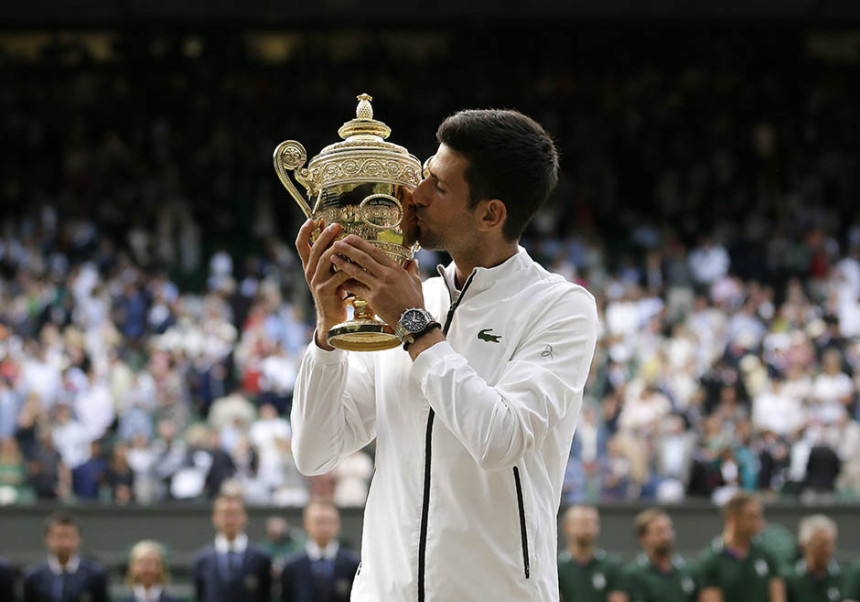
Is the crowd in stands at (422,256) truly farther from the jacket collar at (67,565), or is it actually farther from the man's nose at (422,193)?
the man's nose at (422,193)

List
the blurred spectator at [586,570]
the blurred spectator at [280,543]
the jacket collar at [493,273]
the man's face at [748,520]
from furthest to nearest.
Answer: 1. the blurred spectator at [280,543]
2. the blurred spectator at [586,570]
3. the man's face at [748,520]
4. the jacket collar at [493,273]

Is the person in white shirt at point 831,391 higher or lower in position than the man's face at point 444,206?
higher

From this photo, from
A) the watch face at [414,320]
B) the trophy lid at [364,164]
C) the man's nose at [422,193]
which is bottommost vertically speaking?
the watch face at [414,320]

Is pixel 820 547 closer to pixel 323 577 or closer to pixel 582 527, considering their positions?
pixel 582 527

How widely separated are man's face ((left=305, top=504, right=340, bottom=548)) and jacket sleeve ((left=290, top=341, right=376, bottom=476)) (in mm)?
6021

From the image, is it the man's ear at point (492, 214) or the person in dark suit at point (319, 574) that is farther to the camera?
the person in dark suit at point (319, 574)

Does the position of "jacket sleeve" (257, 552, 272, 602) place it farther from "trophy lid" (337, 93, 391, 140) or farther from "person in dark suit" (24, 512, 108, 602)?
"trophy lid" (337, 93, 391, 140)

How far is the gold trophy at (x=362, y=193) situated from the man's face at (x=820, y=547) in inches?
265

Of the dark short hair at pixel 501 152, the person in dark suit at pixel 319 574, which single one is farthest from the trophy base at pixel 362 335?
the person in dark suit at pixel 319 574

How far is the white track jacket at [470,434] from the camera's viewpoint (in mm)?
2668

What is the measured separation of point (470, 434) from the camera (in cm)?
261

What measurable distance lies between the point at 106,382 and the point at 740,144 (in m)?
11.8

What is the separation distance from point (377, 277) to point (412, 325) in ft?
0.40

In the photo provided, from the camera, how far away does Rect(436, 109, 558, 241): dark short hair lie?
282cm
